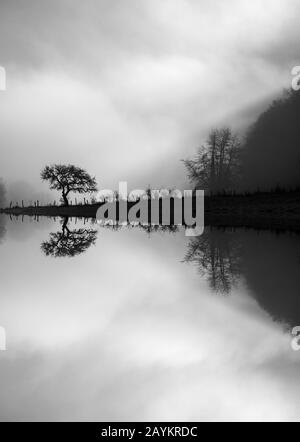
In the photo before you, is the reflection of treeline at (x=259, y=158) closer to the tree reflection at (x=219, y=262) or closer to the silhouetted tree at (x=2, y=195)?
the tree reflection at (x=219, y=262)

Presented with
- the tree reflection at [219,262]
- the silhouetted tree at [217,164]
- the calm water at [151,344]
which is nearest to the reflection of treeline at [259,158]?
the silhouetted tree at [217,164]

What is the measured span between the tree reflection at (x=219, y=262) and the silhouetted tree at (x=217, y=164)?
39.2 metres

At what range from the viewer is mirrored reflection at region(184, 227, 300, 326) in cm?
704

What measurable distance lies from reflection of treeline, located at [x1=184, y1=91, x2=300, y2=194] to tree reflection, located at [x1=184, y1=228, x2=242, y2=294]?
38910 millimetres

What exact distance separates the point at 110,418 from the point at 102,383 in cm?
60

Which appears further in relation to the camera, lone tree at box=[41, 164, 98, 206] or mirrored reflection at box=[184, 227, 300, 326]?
lone tree at box=[41, 164, 98, 206]

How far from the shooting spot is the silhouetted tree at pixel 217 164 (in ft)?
179

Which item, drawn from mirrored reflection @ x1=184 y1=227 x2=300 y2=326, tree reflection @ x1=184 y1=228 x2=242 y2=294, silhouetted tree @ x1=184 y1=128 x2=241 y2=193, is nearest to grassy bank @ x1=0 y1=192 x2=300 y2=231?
silhouetted tree @ x1=184 y1=128 x2=241 y2=193

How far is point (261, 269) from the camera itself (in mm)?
10070

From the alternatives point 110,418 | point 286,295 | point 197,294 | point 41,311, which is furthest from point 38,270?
point 110,418

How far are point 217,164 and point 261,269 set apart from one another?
1848 inches

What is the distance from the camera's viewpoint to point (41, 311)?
6.91 metres

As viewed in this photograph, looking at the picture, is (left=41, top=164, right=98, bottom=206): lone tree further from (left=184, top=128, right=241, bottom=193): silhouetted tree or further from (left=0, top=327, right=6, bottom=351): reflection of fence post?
(left=0, top=327, right=6, bottom=351): reflection of fence post

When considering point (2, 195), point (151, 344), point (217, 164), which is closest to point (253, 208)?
point (217, 164)
